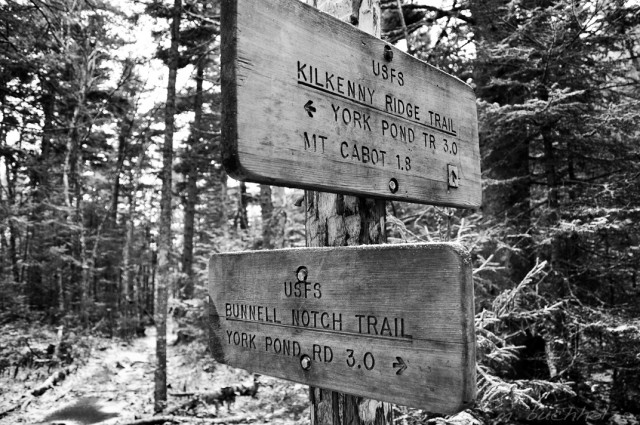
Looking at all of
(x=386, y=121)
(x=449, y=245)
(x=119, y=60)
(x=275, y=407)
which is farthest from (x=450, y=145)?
(x=119, y=60)

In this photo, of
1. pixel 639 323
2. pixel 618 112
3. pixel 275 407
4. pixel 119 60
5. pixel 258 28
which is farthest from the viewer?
pixel 119 60

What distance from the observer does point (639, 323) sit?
4.80 metres

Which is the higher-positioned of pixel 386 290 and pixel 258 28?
pixel 258 28

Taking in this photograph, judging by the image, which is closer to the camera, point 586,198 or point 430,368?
point 430,368

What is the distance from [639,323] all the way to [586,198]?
1733 mm

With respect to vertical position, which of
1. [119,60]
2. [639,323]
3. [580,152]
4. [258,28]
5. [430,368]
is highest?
[119,60]

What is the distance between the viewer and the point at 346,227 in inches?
74.9

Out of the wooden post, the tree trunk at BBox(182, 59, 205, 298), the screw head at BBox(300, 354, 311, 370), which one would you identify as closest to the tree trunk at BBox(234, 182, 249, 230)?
the tree trunk at BBox(182, 59, 205, 298)

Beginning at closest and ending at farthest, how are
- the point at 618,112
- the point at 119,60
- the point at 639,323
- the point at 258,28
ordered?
the point at 258,28 → the point at 639,323 → the point at 618,112 → the point at 119,60

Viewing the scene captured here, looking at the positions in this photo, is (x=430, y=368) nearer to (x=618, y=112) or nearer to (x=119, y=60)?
(x=618, y=112)

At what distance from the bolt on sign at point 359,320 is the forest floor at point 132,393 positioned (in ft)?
14.5

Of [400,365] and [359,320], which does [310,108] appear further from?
[400,365]

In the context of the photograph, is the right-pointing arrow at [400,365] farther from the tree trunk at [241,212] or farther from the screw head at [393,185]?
the tree trunk at [241,212]

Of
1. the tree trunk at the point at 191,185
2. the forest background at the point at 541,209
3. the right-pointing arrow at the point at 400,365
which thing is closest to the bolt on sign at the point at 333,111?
the right-pointing arrow at the point at 400,365
